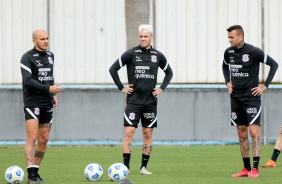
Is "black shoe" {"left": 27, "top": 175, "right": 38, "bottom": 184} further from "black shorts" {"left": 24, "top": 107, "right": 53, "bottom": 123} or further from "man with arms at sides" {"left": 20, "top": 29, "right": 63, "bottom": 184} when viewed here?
"black shorts" {"left": 24, "top": 107, "right": 53, "bottom": 123}

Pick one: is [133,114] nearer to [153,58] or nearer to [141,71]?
[141,71]

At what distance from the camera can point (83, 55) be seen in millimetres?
23891

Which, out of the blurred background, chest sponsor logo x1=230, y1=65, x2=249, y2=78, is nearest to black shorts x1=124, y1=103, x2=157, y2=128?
chest sponsor logo x1=230, y1=65, x2=249, y2=78

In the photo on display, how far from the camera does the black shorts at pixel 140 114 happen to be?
15.3 metres

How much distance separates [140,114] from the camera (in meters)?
15.4

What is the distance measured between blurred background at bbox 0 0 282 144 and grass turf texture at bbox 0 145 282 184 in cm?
127

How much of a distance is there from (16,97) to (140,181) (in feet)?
32.6

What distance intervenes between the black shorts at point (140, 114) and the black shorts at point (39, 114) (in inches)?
60.4

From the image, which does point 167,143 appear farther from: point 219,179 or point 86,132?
point 219,179

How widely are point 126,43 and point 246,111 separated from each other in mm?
9536

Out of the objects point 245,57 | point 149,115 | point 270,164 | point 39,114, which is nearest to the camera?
point 39,114

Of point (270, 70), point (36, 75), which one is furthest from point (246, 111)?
point (36, 75)

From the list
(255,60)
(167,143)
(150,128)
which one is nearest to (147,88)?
(150,128)

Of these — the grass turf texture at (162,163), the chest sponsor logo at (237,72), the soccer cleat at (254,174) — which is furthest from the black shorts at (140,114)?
the soccer cleat at (254,174)
